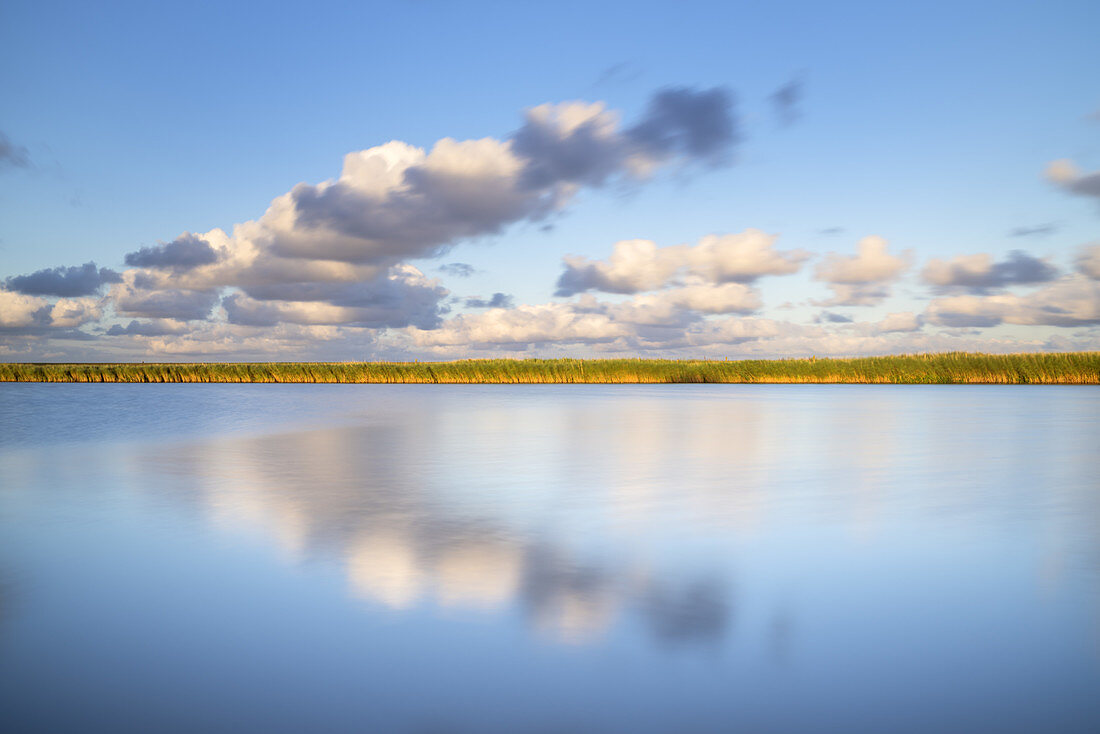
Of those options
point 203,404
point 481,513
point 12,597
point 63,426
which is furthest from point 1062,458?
point 203,404

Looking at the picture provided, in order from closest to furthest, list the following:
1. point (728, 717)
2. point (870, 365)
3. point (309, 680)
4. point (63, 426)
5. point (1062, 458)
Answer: point (728, 717) → point (309, 680) → point (1062, 458) → point (63, 426) → point (870, 365)

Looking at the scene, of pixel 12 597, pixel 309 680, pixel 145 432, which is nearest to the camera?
pixel 309 680

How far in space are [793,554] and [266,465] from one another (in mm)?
8635

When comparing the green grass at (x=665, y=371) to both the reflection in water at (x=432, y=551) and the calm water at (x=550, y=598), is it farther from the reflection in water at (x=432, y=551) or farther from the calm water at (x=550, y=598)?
the reflection in water at (x=432, y=551)

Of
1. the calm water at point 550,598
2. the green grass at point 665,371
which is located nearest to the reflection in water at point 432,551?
the calm water at point 550,598

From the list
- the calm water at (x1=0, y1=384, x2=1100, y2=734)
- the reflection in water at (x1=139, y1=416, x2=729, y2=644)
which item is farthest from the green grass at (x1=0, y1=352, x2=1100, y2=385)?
the reflection in water at (x1=139, y1=416, x2=729, y2=644)

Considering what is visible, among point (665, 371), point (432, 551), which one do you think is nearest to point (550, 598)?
point (432, 551)

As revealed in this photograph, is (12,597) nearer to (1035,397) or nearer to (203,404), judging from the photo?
(203,404)

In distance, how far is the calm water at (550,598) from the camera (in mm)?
3301

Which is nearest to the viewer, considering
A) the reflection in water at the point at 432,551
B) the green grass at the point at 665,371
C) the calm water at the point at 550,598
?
the calm water at the point at 550,598

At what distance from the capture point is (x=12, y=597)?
16.0ft

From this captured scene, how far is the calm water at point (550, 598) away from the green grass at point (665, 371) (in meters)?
37.4

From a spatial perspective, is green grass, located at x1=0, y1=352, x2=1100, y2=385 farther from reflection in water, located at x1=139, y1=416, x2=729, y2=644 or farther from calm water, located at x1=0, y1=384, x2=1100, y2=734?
reflection in water, located at x1=139, y1=416, x2=729, y2=644

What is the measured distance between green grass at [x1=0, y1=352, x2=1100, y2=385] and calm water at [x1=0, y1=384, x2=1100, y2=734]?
37359 mm
